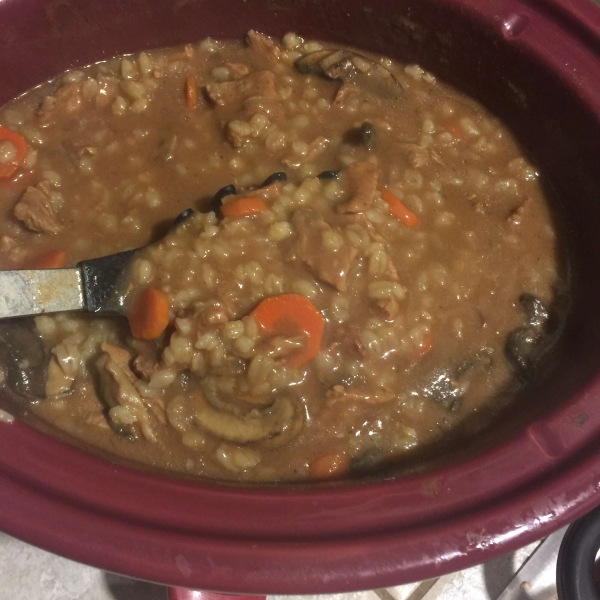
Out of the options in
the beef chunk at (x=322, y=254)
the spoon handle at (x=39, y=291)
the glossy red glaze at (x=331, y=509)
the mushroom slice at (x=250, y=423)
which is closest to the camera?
the glossy red glaze at (x=331, y=509)

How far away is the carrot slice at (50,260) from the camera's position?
6.84 feet

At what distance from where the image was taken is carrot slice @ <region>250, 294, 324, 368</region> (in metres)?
1.91

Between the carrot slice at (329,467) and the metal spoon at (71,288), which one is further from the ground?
the carrot slice at (329,467)

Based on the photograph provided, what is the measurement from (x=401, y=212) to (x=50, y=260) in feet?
4.09

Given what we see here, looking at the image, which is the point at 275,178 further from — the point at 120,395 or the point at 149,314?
the point at 120,395

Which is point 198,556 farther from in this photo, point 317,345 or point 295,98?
point 295,98

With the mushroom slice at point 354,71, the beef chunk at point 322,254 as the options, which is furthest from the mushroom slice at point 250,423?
the mushroom slice at point 354,71

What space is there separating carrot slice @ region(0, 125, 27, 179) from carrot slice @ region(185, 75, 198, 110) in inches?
25.2

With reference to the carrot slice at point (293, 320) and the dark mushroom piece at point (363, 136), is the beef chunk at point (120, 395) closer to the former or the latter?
the carrot slice at point (293, 320)

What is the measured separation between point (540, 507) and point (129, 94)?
2048 millimetres

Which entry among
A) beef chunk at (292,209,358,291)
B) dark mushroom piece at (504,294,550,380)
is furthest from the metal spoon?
dark mushroom piece at (504,294,550,380)

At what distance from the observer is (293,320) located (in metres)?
1.92

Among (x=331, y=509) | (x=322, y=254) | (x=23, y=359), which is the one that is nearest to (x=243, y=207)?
(x=322, y=254)

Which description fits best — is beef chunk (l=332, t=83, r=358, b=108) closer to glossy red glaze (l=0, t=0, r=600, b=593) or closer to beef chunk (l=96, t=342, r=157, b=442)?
glossy red glaze (l=0, t=0, r=600, b=593)
